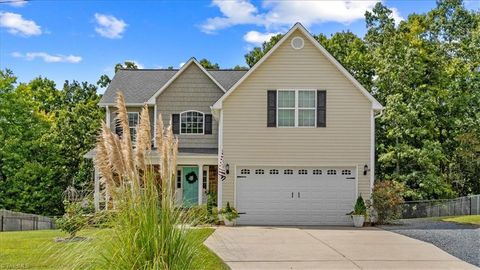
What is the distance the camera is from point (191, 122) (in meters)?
24.3

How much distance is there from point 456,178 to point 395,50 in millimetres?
8682

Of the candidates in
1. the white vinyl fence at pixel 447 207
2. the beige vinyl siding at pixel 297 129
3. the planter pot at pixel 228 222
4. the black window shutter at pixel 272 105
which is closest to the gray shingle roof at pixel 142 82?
the beige vinyl siding at pixel 297 129

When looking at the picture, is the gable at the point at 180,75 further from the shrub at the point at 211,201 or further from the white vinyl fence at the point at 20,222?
the white vinyl fence at the point at 20,222

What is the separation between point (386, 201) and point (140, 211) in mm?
15618

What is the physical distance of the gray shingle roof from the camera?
24.6 metres

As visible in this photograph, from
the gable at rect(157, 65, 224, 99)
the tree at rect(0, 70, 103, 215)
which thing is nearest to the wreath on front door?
the gable at rect(157, 65, 224, 99)

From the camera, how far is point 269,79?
2048 cm

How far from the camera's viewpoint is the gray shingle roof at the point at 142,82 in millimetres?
24641

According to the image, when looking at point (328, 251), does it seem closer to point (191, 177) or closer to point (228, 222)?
point (228, 222)

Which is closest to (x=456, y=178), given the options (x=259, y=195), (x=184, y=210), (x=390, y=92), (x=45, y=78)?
(x=390, y=92)

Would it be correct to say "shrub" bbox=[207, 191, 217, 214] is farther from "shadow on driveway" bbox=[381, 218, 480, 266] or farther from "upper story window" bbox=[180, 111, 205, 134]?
"shadow on driveway" bbox=[381, 218, 480, 266]

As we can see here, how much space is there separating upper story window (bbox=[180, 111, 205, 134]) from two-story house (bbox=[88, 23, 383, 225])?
12.7 feet

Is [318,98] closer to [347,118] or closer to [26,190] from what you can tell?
[347,118]

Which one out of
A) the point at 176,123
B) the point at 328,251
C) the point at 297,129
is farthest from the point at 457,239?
the point at 176,123
